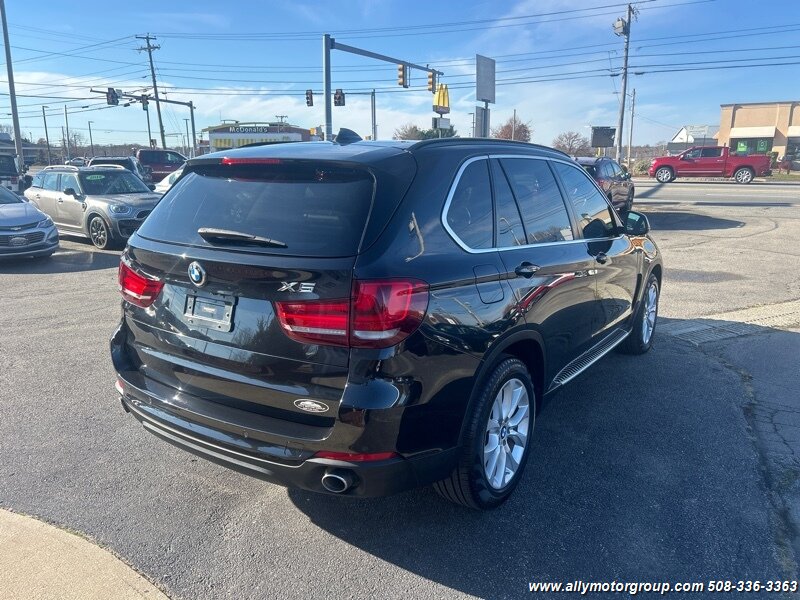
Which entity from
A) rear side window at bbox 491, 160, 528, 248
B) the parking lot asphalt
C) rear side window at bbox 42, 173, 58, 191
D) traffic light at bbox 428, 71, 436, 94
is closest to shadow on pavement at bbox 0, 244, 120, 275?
rear side window at bbox 42, 173, 58, 191

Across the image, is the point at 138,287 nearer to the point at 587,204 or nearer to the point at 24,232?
the point at 587,204

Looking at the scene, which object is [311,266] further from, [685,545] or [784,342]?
[784,342]

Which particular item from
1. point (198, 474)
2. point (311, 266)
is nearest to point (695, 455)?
point (311, 266)

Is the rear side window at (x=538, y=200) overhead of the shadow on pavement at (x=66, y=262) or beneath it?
overhead

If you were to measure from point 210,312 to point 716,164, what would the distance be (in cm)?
3752

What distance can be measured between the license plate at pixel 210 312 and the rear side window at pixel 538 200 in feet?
5.68

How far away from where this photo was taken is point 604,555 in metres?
2.79

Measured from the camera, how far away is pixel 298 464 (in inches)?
99.5

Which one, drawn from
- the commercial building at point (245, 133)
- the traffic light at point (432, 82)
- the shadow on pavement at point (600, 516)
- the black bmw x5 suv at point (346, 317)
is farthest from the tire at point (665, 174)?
the black bmw x5 suv at point (346, 317)

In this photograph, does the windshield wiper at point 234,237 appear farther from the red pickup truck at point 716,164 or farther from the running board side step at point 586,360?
the red pickup truck at point 716,164

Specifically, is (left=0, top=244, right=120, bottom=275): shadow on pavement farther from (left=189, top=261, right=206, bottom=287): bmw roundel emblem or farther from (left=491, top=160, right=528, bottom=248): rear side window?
Result: (left=491, top=160, right=528, bottom=248): rear side window

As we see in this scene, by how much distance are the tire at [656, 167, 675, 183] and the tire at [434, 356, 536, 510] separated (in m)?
36.4

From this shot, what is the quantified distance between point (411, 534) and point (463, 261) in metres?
1.37

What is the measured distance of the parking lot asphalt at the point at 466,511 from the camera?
8.84 feet
